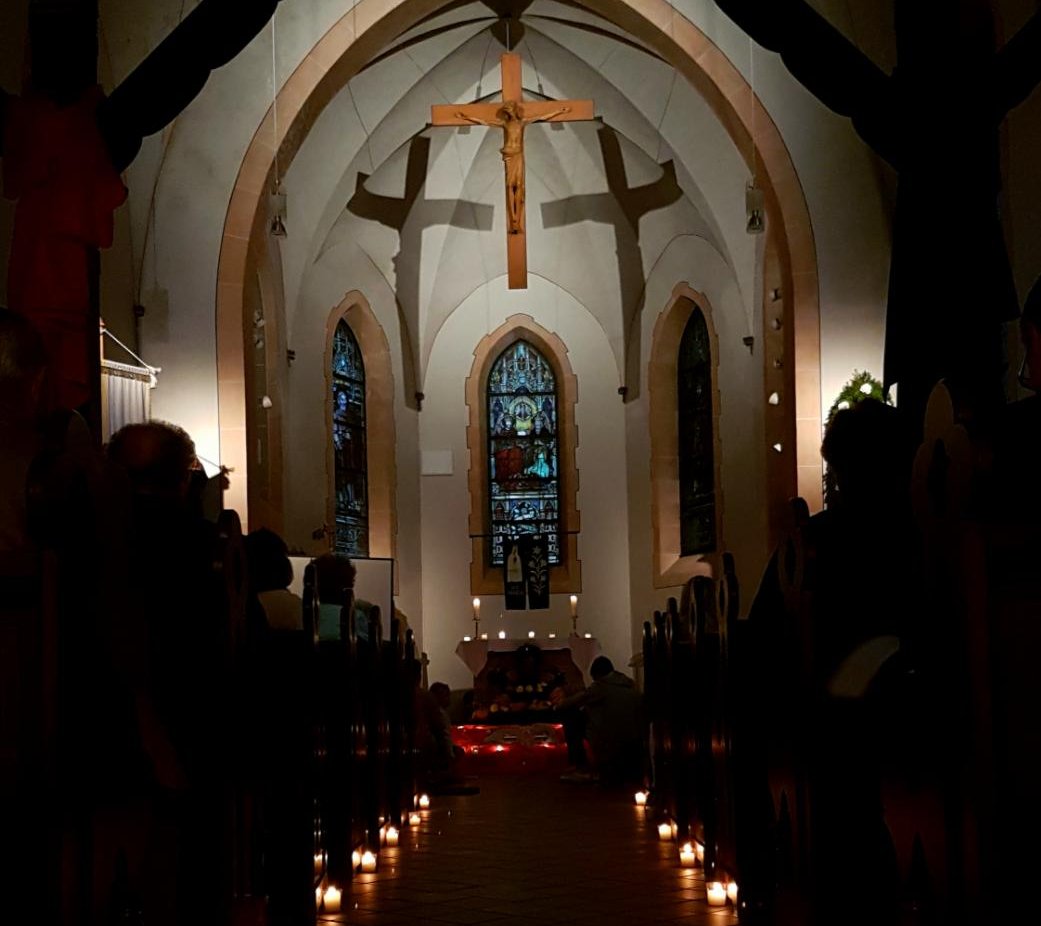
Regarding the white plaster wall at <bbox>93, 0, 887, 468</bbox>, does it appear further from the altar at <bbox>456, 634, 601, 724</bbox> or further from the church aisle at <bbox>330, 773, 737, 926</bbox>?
the altar at <bbox>456, 634, 601, 724</bbox>

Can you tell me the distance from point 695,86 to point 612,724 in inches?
219

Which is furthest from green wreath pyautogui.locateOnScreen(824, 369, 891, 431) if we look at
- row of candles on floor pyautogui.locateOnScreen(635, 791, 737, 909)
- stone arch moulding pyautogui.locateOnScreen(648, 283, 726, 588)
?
stone arch moulding pyautogui.locateOnScreen(648, 283, 726, 588)

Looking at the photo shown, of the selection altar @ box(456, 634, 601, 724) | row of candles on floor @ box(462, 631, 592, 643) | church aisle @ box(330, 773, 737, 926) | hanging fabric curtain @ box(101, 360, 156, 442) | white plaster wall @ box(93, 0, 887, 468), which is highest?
white plaster wall @ box(93, 0, 887, 468)

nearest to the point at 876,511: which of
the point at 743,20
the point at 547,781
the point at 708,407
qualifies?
the point at 743,20

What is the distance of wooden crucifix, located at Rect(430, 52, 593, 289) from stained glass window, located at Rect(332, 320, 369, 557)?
3766 mm

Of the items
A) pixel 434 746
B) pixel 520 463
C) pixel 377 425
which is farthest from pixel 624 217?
pixel 434 746

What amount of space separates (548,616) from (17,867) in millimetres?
15193

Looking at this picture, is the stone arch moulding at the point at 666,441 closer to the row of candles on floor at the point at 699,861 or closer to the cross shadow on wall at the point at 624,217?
the cross shadow on wall at the point at 624,217

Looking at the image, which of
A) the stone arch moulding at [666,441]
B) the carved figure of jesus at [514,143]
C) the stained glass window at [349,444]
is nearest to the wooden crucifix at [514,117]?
the carved figure of jesus at [514,143]

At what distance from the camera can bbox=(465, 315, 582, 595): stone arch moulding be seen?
59.1ft

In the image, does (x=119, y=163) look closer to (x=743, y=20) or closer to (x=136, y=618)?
(x=743, y=20)

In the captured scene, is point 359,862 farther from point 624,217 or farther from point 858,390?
point 624,217

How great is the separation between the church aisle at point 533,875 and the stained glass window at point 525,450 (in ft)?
34.6

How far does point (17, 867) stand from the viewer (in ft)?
8.09
